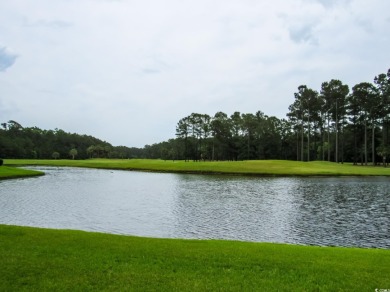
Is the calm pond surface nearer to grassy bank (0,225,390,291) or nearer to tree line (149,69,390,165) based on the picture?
grassy bank (0,225,390,291)

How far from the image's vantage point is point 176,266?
35.2 ft

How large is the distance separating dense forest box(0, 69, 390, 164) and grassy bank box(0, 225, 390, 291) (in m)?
94.0

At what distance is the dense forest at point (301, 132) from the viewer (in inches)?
4134

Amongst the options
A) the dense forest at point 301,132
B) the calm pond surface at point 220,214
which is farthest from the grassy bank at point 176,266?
the dense forest at point 301,132

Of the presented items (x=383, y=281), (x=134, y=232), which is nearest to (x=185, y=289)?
(x=383, y=281)

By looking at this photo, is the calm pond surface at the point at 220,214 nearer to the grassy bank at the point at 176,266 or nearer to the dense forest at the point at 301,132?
the grassy bank at the point at 176,266

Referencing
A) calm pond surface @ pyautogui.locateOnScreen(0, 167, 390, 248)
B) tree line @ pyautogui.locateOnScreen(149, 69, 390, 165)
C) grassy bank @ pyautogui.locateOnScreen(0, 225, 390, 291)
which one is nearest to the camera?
grassy bank @ pyautogui.locateOnScreen(0, 225, 390, 291)

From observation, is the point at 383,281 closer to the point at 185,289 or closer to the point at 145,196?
the point at 185,289

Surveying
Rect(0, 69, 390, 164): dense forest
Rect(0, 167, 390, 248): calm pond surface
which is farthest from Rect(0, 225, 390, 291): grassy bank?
Rect(0, 69, 390, 164): dense forest

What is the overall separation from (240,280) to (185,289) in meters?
1.68

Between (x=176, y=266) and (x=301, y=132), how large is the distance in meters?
139

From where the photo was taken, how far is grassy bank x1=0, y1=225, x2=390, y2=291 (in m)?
9.29

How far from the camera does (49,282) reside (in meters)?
9.25

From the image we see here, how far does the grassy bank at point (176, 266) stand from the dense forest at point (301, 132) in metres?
94.0
